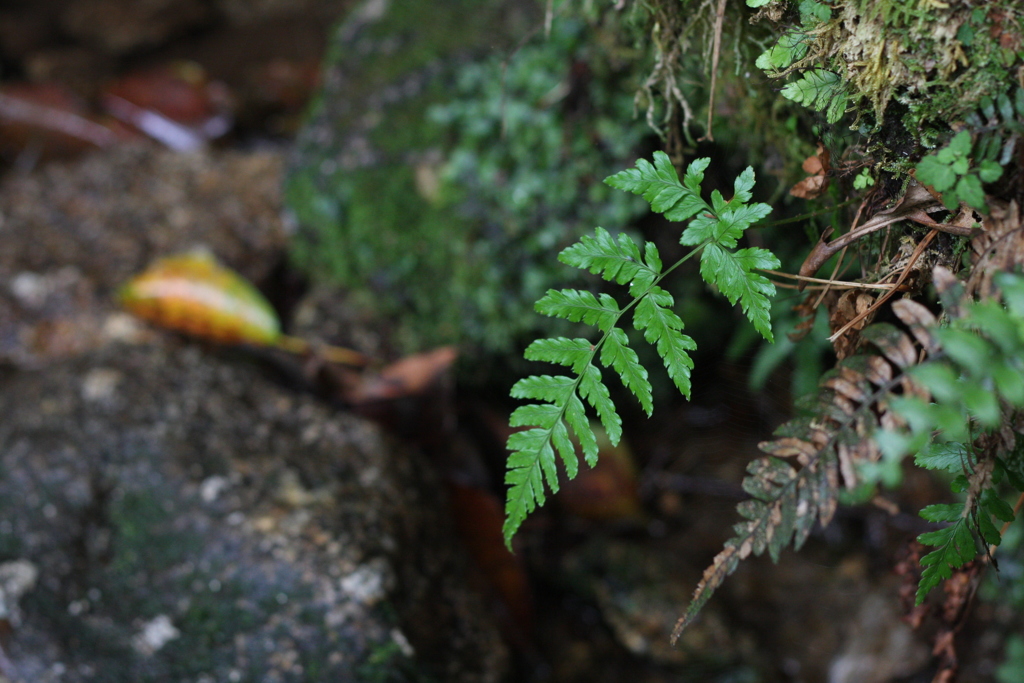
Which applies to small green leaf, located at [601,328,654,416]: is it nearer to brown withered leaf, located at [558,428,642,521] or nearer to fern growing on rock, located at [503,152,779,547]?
fern growing on rock, located at [503,152,779,547]

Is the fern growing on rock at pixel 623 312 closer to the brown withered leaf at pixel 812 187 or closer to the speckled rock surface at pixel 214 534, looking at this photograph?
the brown withered leaf at pixel 812 187

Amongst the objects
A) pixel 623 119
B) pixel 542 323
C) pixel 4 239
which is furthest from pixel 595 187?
pixel 4 239

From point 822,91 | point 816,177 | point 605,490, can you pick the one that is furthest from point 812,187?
point 605,490

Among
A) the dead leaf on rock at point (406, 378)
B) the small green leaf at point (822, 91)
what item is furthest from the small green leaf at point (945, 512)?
the dead leaf on rock at point (406, 378)

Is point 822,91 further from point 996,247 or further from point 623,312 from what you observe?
point 623,312

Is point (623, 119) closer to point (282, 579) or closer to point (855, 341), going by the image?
point (855, 341)

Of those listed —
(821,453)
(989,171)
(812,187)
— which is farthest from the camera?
(812,187)
